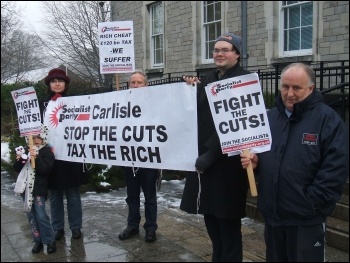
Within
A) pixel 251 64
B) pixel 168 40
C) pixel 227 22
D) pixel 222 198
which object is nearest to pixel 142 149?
pixel 222 198

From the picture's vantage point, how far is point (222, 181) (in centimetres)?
347

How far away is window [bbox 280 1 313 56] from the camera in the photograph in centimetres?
Answer: 1077

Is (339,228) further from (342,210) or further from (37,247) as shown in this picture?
(37,247)

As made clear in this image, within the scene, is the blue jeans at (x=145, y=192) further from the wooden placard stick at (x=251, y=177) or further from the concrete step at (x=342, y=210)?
the concrete step at (x=342, y=210)

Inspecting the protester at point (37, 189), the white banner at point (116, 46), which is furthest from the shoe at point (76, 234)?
the white banner at point (116, 46)

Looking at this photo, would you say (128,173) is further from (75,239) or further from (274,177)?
(274,177)

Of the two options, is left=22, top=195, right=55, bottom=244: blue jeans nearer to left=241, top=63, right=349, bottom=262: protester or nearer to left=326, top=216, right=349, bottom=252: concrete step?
left=241, top=63, right=349, bottom=262: protester

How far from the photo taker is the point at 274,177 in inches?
116

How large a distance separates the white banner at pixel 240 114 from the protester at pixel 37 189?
2215 mm

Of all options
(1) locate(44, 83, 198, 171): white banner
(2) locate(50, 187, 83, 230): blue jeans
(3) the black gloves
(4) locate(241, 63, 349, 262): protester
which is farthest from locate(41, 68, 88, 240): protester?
(4) locate(241, 63, 349, 262): protester

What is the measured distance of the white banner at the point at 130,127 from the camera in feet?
12.6

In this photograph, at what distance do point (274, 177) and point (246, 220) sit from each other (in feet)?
9.82

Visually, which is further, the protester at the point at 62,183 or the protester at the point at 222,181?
the protester at the point at 62,183

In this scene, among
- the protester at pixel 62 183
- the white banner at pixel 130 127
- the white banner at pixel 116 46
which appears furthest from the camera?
the white banner at pixel 116 46
